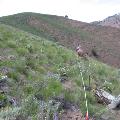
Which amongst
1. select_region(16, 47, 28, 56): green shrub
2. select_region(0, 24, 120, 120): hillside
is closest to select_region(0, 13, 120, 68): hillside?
select_region(0, 24, 120, 120): hillside

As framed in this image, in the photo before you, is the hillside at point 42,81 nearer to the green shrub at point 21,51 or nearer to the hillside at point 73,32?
the green shrub at point 21,51

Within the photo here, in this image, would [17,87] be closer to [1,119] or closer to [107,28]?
[1,119]

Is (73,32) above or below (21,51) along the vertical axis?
below

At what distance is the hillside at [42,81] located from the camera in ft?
25.0

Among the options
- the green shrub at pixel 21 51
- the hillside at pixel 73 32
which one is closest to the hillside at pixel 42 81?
the green shrub at pixel 21 51

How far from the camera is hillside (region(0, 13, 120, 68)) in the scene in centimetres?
3309

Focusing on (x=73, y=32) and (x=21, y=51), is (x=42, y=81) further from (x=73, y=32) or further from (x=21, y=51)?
(x=73, y=32)

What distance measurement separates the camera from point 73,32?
38562 mm

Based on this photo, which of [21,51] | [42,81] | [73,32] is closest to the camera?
[42,81]

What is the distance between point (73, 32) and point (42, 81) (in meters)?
29.1

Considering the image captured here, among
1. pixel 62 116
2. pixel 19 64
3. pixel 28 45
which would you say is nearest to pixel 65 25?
pixel 28 45

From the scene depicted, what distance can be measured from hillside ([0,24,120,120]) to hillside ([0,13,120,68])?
1594cm

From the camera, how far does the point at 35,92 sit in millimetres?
8898

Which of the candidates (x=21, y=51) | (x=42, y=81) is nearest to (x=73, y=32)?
(x=21, y=51)
